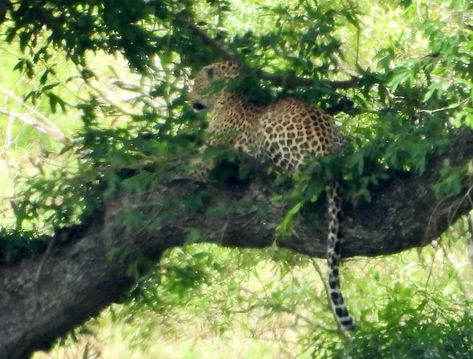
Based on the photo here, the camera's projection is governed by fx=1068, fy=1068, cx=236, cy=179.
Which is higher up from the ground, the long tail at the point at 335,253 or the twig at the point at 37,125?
the twig at the point at 37,125

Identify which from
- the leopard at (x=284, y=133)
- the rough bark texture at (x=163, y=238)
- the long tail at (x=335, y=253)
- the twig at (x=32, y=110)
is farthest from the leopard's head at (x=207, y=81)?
the twig at (x=32, y=110)

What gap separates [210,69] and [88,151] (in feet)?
3.60

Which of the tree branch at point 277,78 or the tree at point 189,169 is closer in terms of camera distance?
the tree at point 189,169

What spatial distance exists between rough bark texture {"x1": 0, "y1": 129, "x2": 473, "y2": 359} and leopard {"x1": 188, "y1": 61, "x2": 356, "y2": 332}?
0.56 feet

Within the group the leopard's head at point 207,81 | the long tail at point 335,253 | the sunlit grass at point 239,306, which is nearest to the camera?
the long tail at point 335,253

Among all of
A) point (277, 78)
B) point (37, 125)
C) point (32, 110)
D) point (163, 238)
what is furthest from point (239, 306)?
point (277, 78)

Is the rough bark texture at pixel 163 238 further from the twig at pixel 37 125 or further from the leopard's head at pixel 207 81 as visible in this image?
the twig at pixel 37 125

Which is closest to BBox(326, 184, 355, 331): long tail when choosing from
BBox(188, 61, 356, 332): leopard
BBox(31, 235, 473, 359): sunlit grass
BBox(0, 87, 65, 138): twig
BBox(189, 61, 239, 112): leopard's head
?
BBox(188, 61, 356, 332): leopard

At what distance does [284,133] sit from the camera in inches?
258

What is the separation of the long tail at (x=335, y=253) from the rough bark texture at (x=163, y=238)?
0.28ft

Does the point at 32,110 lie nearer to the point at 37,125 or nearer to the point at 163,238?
the point at 37,125

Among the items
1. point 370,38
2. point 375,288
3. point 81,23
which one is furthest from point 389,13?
point 81,23

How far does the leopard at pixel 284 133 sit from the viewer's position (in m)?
6.02

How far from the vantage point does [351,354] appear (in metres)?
6.33
